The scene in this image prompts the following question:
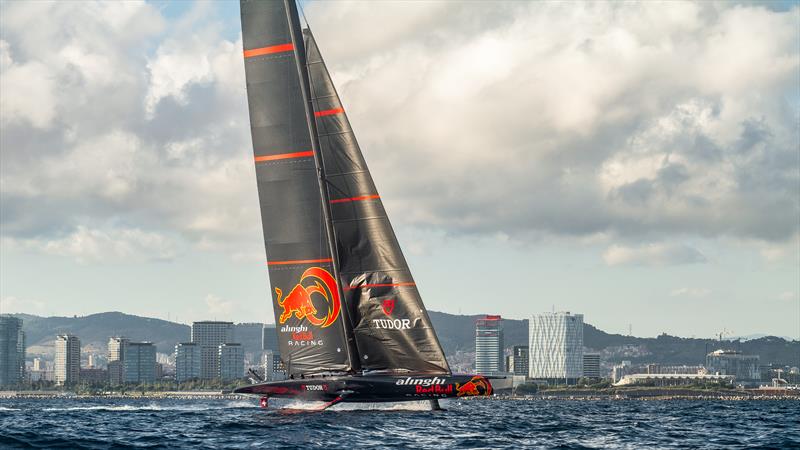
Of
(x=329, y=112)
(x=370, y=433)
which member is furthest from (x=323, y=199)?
(x=370, y=433)

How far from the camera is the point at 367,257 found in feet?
162

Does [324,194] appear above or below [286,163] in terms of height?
below

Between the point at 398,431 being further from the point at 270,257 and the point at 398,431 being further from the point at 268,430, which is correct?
the point at 270,257

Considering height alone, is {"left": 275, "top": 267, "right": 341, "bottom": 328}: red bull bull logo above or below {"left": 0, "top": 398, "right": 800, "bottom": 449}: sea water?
above

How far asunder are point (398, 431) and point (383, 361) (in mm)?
8667

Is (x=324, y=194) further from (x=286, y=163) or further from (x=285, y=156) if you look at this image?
(x=285, y=156)

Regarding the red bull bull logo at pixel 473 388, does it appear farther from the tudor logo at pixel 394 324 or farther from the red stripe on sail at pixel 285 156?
the red stripe on sail at pixel 285 156

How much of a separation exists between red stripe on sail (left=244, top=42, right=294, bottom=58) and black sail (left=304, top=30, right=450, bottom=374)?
1.35 meters

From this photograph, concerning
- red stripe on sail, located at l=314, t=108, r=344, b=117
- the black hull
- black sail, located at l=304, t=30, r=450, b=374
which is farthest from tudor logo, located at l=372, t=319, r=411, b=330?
red stripe on sail, located at l=314, t=108, r=344, b=117

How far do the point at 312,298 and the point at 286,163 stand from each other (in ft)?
20.5

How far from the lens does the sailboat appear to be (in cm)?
4916

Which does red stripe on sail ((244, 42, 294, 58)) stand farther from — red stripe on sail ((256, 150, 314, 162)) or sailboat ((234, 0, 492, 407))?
red stripe on sail ((256, 150, 314, 162))

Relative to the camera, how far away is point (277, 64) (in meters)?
49.3

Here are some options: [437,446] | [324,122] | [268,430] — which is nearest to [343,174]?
[324,122]
